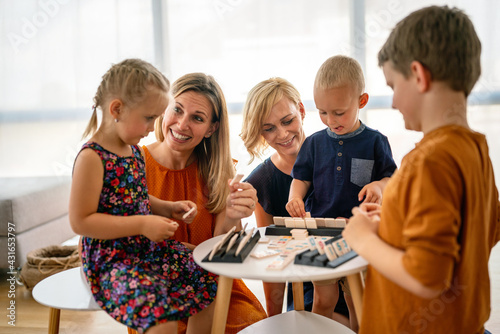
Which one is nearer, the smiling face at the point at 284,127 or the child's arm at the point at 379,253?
the child's arm at the point at 379,253

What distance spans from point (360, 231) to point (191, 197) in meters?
0.95

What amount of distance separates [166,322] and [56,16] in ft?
11.6

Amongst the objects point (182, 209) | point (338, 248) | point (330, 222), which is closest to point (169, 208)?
point (182, 209)

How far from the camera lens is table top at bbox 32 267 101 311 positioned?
4.78 ft

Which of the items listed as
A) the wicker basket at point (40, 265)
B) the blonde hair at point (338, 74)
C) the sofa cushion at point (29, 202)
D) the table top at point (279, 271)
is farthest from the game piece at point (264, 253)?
the sofa cushion at point (29, 202)

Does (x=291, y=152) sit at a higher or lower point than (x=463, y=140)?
lower

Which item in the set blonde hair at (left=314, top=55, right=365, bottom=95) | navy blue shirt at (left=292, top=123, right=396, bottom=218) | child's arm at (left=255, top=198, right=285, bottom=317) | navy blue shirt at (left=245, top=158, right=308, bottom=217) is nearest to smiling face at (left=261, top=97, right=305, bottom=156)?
navy blue shirt at (left=245, top=158, right=308, bottom=217)

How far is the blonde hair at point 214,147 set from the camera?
1.92m

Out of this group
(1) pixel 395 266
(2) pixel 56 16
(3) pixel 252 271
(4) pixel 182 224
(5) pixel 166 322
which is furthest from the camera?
(2) pixel 56 16

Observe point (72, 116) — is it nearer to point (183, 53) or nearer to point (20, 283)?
point (183, 53)

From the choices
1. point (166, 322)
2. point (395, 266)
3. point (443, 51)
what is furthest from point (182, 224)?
point (443, 51)

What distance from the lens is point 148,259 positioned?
1.55 meters

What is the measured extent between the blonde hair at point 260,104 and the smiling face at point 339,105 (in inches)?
13.5

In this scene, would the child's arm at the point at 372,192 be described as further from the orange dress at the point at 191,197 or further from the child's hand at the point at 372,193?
the orange dress at the point at 191,197
